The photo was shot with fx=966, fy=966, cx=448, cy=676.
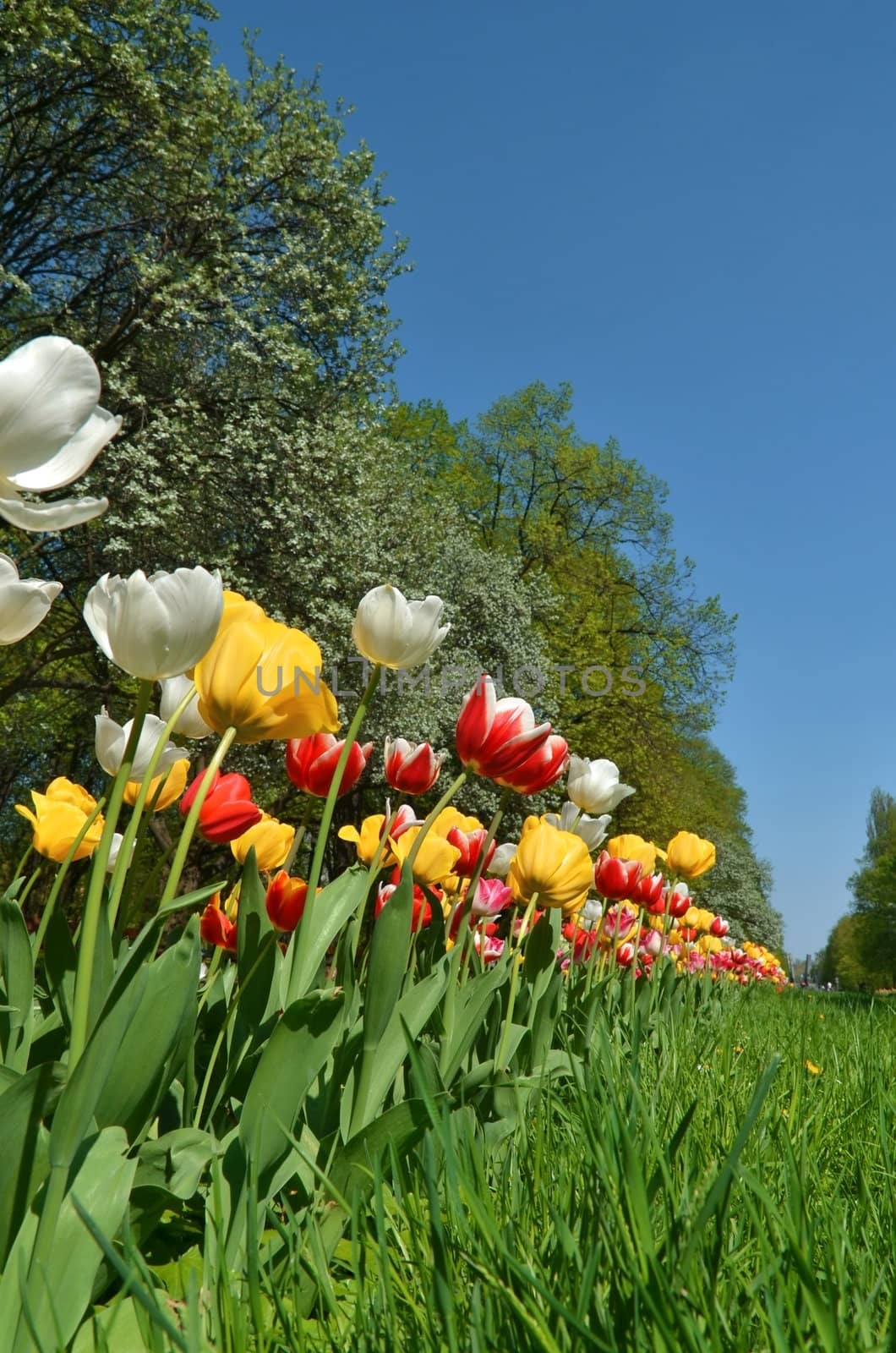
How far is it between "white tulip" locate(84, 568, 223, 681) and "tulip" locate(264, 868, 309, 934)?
3.10 ft

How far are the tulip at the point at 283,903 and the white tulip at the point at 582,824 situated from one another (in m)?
0.80

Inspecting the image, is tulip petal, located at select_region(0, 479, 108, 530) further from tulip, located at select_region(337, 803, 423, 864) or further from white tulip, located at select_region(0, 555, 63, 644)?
tulip, located at select_region(337, 803, 423, 864)

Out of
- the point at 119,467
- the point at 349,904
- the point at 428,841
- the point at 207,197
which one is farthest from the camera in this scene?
the point at 207,197

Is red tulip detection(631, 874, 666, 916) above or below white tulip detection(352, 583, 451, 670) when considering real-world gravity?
below

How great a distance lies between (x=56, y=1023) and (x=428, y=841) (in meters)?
0.95

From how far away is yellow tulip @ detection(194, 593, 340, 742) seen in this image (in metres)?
1.26

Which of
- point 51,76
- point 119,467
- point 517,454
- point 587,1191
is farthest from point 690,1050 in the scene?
point 517,454

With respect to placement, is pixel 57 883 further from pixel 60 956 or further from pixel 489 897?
pixel 489 897

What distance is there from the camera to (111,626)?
1051 mm

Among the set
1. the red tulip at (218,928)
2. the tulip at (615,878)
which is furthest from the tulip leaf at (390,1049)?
the tulip at (615,878)

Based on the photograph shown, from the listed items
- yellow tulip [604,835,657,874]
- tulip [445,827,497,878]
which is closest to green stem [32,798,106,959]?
tulip [445,827,497,878]

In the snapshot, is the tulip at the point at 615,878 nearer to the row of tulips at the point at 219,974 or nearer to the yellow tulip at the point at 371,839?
the row of tulips at the point at 219,974

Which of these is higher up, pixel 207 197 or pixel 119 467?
pixel 207 197

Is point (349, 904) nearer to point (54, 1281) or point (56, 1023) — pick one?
point (56, 1023)
